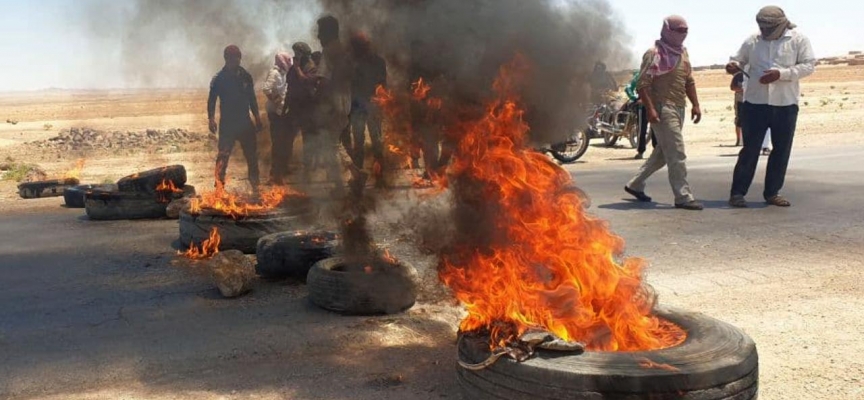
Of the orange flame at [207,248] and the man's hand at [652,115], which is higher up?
the man's hand at [652,115]

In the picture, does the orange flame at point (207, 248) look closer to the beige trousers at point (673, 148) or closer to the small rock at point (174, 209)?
the small rock at point (174, 209)

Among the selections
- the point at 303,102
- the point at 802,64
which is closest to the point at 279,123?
the point at 303,102

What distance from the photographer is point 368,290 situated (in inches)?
205

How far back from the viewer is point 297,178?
6.68 m

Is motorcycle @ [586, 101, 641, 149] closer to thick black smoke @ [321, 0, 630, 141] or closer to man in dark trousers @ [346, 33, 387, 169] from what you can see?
man in dark trousers @ [346, 33, 387, 169]

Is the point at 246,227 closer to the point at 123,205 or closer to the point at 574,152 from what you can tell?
the point at 123,205

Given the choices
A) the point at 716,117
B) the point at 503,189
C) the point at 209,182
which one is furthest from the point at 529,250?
the point at 716,117

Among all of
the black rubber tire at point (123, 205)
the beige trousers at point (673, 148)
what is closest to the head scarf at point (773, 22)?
the beige trousers at point (673, 148)

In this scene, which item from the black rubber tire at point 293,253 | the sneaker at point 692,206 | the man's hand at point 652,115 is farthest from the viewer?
the sneaker at point 692,206

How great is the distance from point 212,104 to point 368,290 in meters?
3.92

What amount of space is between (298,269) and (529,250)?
262 centimetres

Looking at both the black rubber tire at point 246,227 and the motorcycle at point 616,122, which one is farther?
the motorcycle at point 616,122

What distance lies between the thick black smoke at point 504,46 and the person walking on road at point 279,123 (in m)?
2.04

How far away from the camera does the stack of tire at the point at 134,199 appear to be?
9508mm
